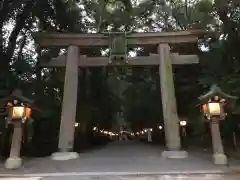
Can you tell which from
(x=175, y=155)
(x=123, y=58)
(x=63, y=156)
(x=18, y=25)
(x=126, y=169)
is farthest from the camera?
(x=18, y=25)

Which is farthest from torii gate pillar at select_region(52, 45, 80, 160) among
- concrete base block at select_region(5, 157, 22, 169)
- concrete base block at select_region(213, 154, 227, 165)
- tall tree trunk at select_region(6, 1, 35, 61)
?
concrete base block at select_region(213, 154, 227, 165)

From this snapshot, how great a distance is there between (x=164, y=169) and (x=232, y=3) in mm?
8504

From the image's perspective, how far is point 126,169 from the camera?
9.27 m

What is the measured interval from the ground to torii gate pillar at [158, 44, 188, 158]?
2.13ft

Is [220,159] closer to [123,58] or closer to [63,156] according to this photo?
[63,156]

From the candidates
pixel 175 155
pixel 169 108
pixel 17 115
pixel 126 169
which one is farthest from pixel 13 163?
pixel 169 108

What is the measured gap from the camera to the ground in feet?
26.9

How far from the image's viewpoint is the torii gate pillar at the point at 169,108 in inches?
470

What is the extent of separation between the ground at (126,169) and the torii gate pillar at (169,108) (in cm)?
65

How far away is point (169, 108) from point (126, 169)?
4.55 metres

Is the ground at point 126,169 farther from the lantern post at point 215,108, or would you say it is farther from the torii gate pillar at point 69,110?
the lantern post at point 215,108

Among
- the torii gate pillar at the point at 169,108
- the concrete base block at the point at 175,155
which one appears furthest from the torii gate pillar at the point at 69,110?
the torii gate pillar at the point at 169,108

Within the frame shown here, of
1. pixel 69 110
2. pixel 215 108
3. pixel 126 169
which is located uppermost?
pixel 69 110

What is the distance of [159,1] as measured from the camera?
2116cm
